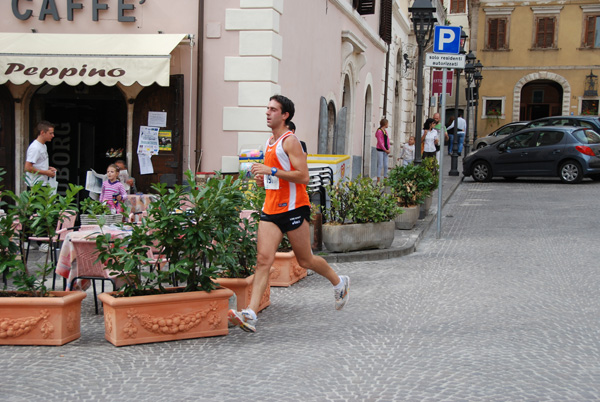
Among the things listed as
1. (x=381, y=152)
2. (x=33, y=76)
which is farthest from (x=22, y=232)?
(x=381, y=152)

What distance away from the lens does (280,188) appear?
6.50 metres

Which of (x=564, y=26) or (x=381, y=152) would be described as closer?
(x=381, y=152)

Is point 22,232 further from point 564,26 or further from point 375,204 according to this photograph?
point 564,26

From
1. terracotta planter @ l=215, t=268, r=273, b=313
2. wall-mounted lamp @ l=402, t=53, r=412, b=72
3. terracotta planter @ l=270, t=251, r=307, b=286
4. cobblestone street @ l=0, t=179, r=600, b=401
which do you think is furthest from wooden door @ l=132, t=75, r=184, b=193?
wall-mounted lamp @ l=402, t=53, r=412, b=72

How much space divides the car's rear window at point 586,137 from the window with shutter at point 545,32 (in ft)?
91.8

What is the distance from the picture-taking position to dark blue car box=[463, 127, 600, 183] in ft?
73.8

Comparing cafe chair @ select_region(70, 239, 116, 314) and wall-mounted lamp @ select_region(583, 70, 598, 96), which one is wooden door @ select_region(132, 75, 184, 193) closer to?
cafe chair @ select_region(70, 239, 116, 314)

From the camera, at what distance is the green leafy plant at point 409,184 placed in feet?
44.0

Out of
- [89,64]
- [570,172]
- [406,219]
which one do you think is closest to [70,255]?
[89,64]

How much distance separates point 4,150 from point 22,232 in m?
7.22

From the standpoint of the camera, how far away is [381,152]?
846 inches

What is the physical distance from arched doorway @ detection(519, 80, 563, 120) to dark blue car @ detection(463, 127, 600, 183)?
91.2 ft

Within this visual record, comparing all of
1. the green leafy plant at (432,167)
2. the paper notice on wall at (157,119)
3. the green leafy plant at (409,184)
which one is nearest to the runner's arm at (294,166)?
the paper notice on wall at (157,119)

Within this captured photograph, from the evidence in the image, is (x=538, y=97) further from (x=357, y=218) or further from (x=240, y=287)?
(x=240, y=287)
